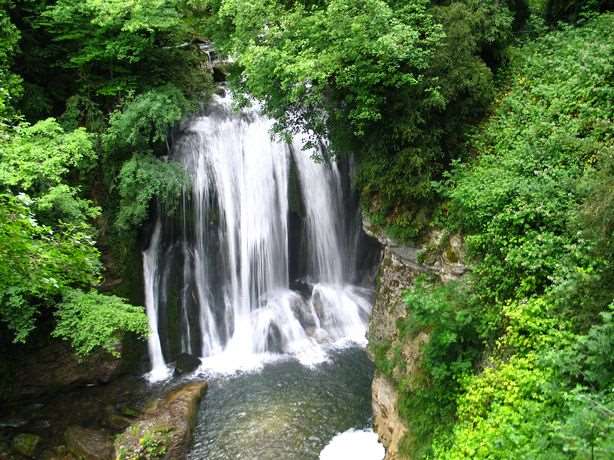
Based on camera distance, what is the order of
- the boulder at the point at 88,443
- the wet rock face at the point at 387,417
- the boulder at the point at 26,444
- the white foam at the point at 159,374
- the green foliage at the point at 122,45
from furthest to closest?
the white foam at the point at 159,374
the green foliage at the point at 122,45
the boulder at the point at 26,444
the boulder at the point at 88,443
the wet rock face at the point at 387,417

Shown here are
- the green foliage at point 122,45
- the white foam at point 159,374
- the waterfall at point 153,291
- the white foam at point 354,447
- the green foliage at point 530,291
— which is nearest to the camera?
the green foliage at point 530,291

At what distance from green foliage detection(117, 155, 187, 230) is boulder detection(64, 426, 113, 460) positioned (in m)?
4.42

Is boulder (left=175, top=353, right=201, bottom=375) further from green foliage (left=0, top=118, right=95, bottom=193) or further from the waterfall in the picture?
green foliage (left=0, top=118, right=95, bottom=193)

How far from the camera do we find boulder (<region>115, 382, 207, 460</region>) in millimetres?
8531

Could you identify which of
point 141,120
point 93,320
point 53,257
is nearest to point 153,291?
point 93,320

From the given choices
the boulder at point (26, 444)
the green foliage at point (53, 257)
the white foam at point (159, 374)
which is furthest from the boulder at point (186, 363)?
the boulder at point (26, 444)

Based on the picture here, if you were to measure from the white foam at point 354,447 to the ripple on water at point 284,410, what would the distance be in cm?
14

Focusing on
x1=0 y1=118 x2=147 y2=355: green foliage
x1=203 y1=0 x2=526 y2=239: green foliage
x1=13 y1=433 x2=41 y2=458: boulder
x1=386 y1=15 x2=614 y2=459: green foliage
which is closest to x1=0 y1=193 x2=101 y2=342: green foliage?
x1=0 y1=118 x2=147 y2=355: green foliage

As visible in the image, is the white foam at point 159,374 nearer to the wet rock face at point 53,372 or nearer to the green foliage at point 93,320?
the wet rock face at point 53,372

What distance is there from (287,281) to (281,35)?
6974 mm

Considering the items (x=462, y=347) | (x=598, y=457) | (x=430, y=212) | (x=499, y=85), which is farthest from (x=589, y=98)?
(x=598, y=457)

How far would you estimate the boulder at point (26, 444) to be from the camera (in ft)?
28.7

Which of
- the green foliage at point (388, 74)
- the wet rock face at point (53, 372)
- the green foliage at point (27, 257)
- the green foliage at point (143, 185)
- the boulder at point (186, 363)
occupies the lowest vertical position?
the boulder at point (186, 363)

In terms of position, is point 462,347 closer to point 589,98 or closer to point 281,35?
point 589,98
